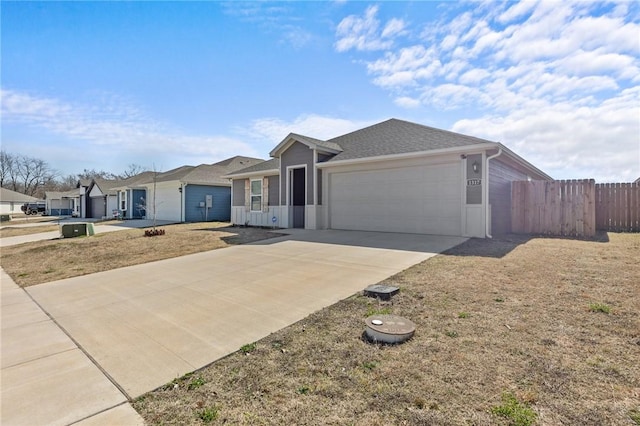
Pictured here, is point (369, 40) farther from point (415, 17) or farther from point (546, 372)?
point (546, 372)

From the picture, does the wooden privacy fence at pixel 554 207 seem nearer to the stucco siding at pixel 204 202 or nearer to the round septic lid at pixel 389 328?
the round septic lid at pixel 389 328

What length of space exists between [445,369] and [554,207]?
1149 centimetres

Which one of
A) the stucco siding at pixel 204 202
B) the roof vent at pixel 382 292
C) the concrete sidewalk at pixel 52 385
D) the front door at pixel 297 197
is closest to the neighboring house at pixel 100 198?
the stucco siding at pixel 204 202

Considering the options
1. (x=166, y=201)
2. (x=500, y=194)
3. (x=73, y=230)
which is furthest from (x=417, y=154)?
(x=166, y=201)

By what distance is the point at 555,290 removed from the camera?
14.5 ft

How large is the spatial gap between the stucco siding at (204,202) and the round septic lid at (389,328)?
20.4 metres

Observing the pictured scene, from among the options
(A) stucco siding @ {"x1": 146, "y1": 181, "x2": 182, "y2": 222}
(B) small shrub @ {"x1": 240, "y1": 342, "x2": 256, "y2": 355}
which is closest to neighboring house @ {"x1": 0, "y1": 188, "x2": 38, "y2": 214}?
(A) stucco siding @ {"x1": 146, "y1": 181, "x2": 182, "y2": 222}

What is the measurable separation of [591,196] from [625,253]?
13.8ft

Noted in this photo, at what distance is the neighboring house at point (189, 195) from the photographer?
21.2 meters

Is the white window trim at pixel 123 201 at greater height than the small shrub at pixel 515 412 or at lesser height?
greater

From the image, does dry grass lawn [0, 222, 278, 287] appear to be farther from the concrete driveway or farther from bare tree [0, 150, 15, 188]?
bare tree [0, 150, 15, 188]

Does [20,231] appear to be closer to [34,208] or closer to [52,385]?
[52,385]

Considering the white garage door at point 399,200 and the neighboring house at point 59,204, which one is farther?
the neighboring house at point 59,204

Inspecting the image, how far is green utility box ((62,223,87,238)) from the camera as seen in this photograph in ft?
44.7
